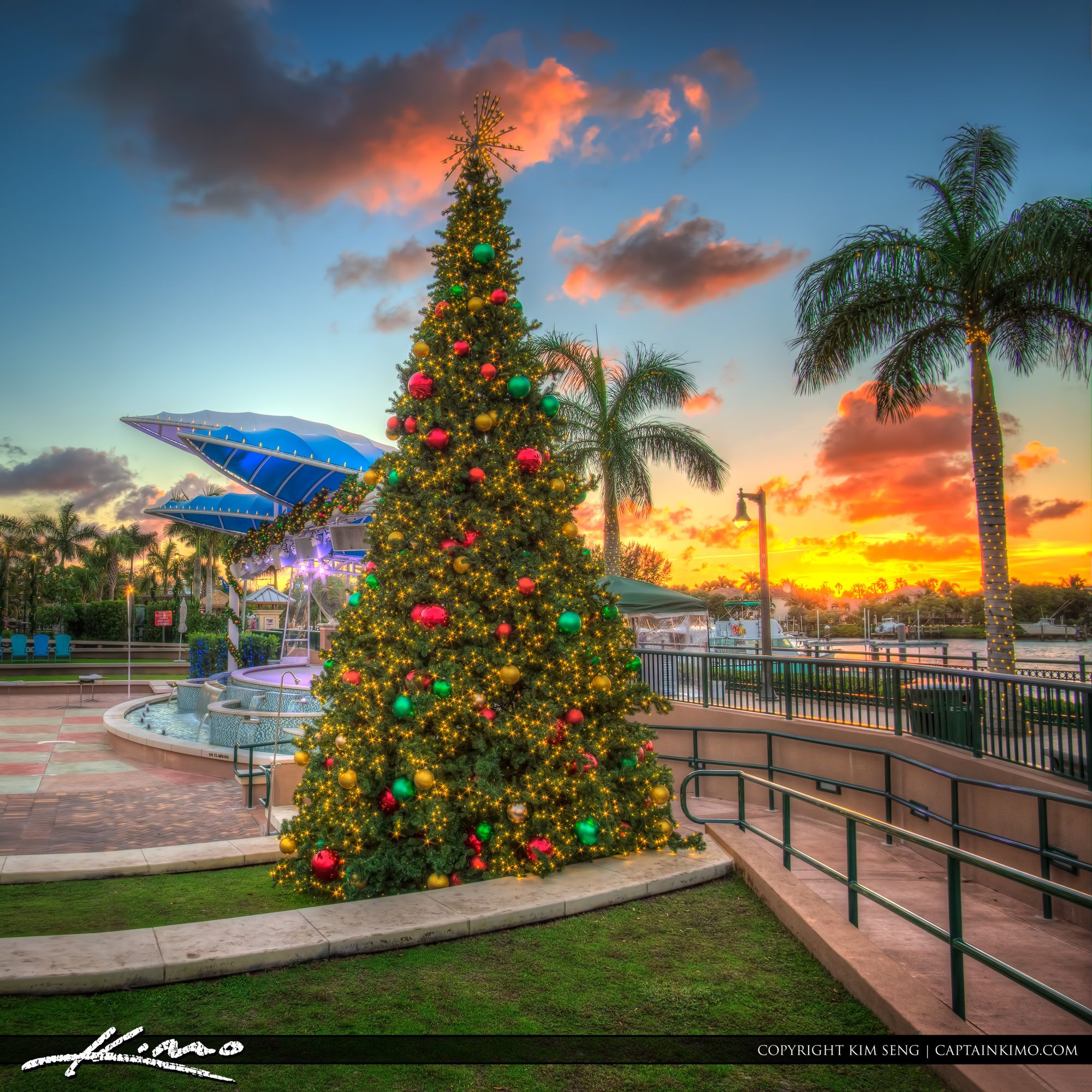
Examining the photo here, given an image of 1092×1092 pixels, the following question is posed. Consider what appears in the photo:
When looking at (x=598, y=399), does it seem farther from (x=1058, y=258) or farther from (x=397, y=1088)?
(x=397, y=1088)

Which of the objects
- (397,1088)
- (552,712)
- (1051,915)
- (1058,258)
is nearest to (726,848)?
(552,712)

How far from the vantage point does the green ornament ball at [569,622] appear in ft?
20.4

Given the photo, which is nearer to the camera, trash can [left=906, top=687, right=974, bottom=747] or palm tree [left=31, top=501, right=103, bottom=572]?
trash can [left=906, top=687, right=974, bottom=747]

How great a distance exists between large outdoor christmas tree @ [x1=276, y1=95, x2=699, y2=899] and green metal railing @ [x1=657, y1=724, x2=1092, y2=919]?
1617mm

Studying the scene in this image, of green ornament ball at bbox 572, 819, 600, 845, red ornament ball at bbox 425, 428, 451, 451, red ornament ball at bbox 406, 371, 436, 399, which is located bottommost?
green ornament ball at bbox 572, 819, 600, 845

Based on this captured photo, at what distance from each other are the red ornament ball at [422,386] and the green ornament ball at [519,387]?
670 millimetres

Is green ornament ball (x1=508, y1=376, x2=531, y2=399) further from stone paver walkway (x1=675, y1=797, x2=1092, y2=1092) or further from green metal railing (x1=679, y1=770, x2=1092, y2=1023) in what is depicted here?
stone paver walkway (x1=675, y1=797, x2=1092, y2=1092)

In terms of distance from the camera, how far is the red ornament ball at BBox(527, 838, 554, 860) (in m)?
5.77

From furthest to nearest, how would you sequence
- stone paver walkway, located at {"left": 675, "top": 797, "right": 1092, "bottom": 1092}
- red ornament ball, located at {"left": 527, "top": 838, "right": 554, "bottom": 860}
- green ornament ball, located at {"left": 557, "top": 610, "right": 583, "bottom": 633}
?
green ornament ball, located at {"left": 557, "top": 610, "right": 583, "bottom": 633}, red ornament ball, located at {"left": 527, "top": 838, "right": 554, "bottom": 860}, stone paver walkway, located at {"left": 675, "top": 797, "right": 1092, "bottom": 1092}

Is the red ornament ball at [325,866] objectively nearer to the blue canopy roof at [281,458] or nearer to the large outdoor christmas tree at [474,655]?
the large outdoor christmas tree at [474,655]

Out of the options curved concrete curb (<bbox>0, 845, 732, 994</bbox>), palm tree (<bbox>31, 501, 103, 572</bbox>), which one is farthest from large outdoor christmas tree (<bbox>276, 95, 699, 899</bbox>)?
palm tree (<bbox>31, 501, 103, 572</bbox>)

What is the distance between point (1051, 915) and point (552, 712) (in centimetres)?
488

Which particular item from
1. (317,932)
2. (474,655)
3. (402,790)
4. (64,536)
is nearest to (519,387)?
(474,655)

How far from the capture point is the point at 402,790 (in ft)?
18.4
